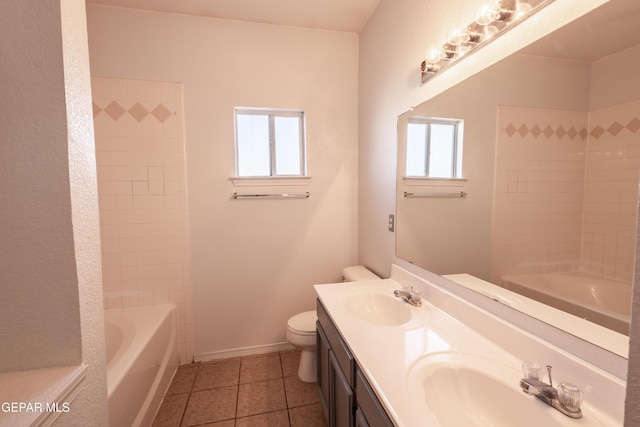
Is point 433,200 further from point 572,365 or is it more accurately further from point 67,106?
point 67,106

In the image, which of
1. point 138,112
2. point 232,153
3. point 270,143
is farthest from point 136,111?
point 270,143

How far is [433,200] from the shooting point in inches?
55.7

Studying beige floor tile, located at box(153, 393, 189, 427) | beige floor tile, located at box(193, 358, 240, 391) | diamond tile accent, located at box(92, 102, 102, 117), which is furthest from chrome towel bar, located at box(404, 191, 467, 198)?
diamond tile accent, located at box(92, 102, 102, 117)

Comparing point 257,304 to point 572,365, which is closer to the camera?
point 572,365

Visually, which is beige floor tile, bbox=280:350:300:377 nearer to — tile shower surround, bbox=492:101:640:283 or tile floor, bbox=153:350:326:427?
tile floor, bbox=153:350:326:427

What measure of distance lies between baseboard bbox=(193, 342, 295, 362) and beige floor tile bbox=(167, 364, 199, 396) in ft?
0.24

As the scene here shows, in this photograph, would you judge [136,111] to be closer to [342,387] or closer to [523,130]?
[342,387]

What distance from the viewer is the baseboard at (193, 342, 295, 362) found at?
7.13 ft

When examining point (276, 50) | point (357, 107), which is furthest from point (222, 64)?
point (357, 107)

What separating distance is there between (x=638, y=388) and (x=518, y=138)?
2.86ft

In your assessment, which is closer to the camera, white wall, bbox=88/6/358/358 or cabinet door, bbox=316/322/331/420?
cabinet door, bbox=316/322/331/420

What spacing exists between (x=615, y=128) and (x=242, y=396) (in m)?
2.29

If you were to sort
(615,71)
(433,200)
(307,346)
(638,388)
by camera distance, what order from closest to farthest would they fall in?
(638,388) < (615,71) < (433,200) < (307,346)

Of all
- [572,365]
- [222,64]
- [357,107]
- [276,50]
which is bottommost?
[572,365]
